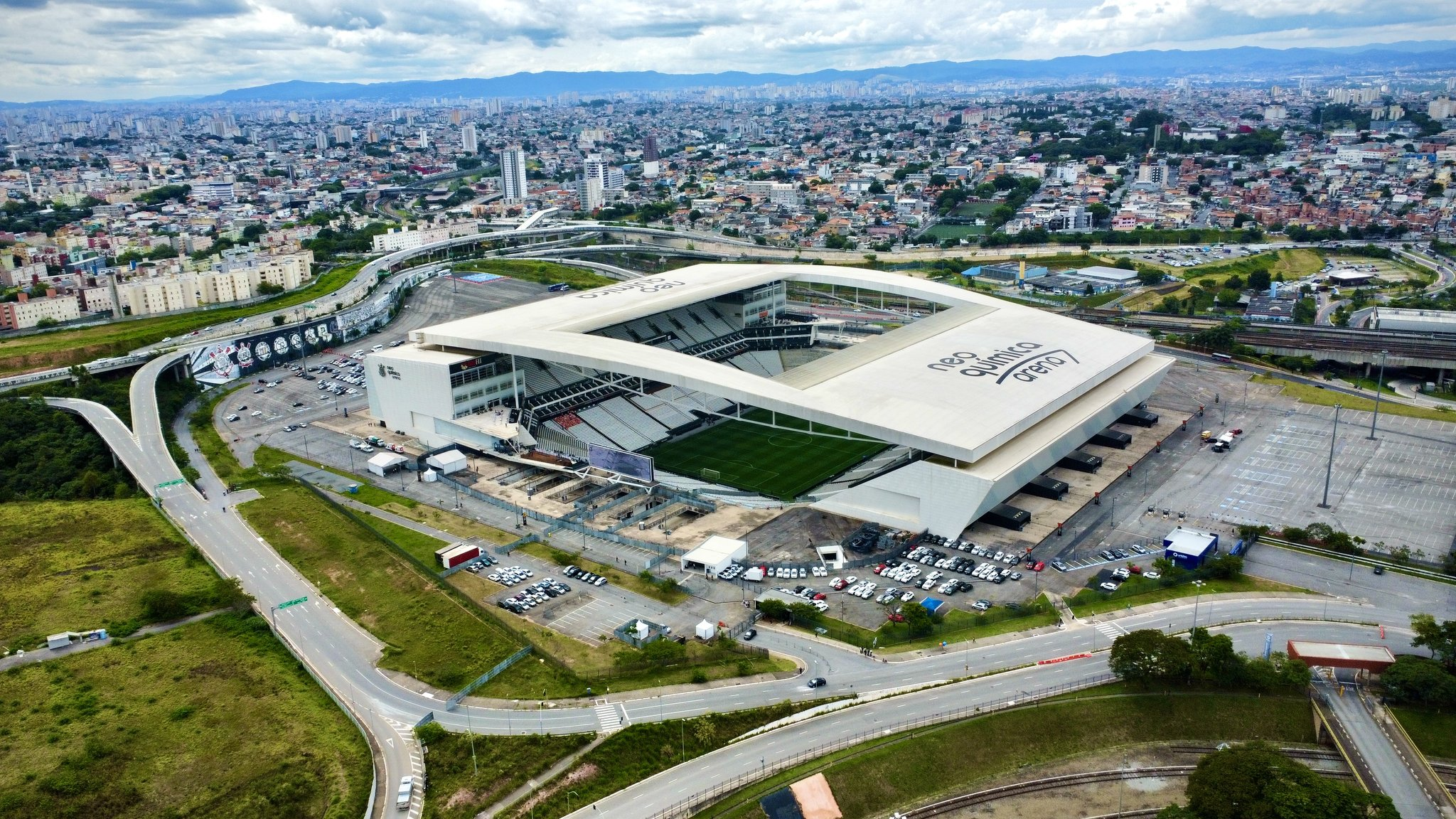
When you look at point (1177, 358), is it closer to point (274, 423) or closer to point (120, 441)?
point (274, 423)

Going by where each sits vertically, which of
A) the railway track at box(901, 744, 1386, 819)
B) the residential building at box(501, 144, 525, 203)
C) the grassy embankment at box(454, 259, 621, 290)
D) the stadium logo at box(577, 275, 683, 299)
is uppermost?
the residential building at box(501, 144, 525, 203)

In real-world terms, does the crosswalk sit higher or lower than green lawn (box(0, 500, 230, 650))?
lower

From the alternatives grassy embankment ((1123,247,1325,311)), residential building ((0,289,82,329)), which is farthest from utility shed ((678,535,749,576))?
residential building ((0,289,82,329))

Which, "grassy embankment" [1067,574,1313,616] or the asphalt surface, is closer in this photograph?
Result: the asphalt surface

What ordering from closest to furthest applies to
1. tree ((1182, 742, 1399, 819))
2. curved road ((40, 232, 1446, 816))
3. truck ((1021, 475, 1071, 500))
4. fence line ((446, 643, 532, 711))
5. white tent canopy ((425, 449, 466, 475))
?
1. tree ((1182, 742, 1399, 819))
2. curved road ((40, 232, 1446, 816))
3. fence line ((446, 643, 532, 711))
4. truck ((1021, 475, 1071, 500))
5. white tent canopy ((425, 449, 466, 475))

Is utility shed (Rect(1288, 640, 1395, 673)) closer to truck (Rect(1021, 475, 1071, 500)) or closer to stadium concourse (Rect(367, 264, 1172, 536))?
stadium concourse (Rect(367, 264, 1172, 536))

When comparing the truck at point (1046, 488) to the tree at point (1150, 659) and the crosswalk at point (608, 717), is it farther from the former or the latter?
the crosswalk at point (608, 717)

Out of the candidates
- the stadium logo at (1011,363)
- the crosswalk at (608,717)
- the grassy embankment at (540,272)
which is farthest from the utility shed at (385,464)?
the grassy embankment at (540,272)
